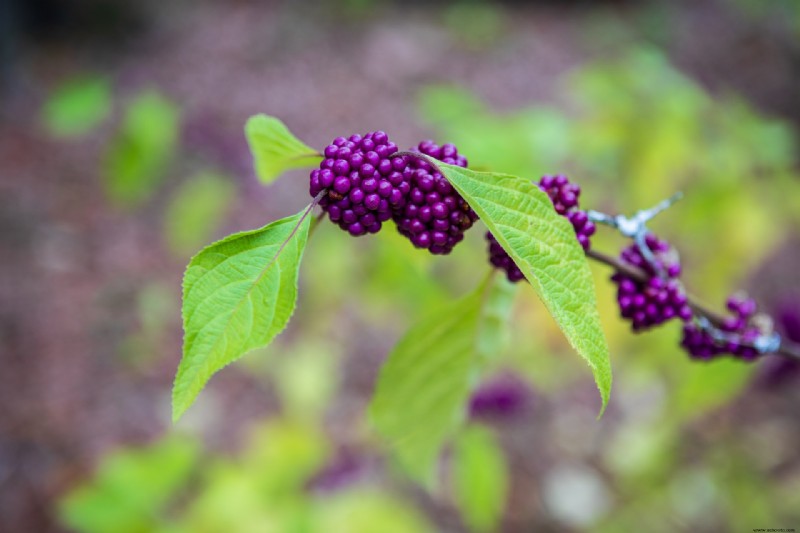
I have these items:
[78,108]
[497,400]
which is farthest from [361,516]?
[78,108]

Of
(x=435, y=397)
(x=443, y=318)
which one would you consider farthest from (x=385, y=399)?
(x=443, y=318)

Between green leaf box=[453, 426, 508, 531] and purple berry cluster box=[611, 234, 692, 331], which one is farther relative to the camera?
green leaf box=[453, 426, 508, 531]

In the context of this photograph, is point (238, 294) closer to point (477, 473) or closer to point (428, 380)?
point (428, 380)

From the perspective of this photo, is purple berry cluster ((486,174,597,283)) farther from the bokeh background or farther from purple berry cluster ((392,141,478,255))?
Result: the bokeh background

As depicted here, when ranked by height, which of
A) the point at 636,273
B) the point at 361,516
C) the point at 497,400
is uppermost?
the point at 497,400

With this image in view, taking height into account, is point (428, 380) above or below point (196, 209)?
below

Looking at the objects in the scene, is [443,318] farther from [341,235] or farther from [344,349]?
[344,349]

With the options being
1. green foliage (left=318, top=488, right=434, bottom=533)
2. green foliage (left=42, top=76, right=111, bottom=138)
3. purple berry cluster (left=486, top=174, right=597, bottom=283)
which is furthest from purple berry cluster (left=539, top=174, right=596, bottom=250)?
green foliage (left=42, top=76, right=111, bottom=138)
